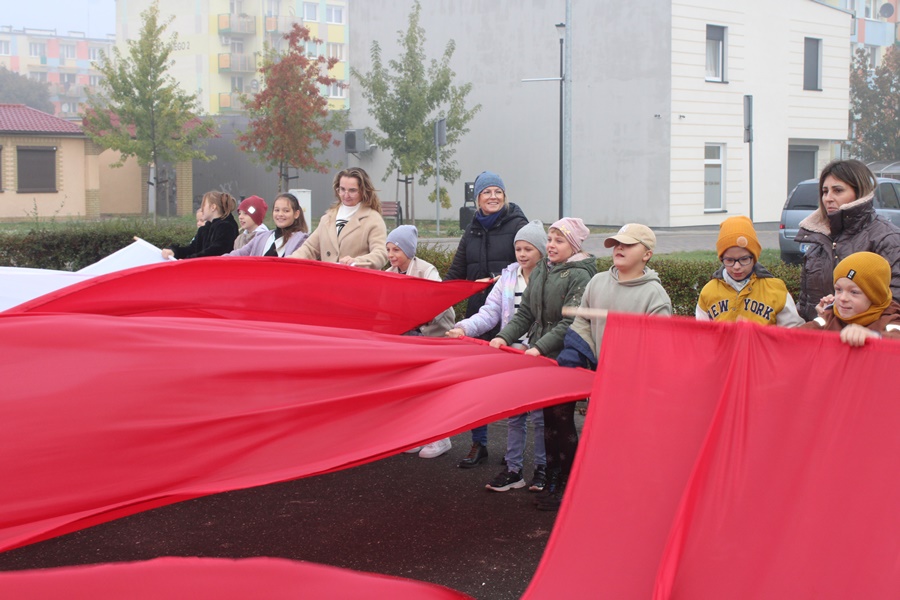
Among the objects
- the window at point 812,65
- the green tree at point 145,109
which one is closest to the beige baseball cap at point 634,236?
the window at point 812,65

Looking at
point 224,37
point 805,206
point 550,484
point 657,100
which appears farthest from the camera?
point 224,37

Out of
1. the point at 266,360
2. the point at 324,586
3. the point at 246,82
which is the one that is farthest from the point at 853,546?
the point at 246,82

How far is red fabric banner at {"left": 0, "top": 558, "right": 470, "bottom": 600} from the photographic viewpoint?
3.50 meters

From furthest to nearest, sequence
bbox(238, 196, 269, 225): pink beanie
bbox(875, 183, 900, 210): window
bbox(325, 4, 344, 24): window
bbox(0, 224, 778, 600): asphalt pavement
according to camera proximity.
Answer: bbox(325, 4, 344, 24): window, bbox(875, 183, 900, 210): window, bbox(238, 196, 269, 225): pink beanie, bbox(0, 224, 778, 600): asphalt pavement

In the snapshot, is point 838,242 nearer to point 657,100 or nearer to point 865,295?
point 865,295

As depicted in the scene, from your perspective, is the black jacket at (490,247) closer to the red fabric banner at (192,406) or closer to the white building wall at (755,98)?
the red fabric banner at (192,406)

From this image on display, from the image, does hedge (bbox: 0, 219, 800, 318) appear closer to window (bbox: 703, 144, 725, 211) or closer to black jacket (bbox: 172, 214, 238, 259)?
black jacket (bbox: 172, 214, 238, 259)

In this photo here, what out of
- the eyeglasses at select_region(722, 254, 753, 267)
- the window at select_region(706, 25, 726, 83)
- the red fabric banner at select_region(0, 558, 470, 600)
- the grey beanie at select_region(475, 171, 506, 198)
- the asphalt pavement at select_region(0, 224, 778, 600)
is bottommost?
the asphalt pavement at select_region(0, 224, 778, 600)

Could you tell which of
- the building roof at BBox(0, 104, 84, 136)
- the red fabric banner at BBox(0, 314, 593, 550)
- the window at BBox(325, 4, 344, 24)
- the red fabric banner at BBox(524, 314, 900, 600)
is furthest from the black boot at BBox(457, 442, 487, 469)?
the window at BBox(325, 4, 344, 24)

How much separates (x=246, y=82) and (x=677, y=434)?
8358 centimetres

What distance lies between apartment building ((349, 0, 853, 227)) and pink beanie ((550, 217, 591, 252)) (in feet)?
77.0

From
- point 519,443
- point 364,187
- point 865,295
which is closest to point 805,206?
point 364,187

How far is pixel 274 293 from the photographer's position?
6395mm

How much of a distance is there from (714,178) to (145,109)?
1981 centimetres
